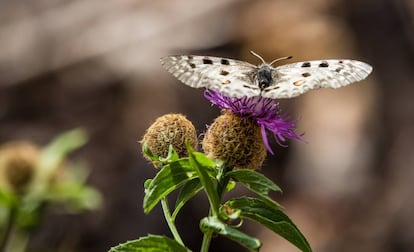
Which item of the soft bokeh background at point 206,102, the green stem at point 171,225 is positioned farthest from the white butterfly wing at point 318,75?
the soft bokeh background at point 206,102

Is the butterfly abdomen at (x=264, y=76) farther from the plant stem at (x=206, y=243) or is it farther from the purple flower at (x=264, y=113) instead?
the plant stem at (x=206, y=243)

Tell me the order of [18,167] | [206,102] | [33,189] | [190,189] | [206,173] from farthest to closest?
1. [206,102]
2. [18,167]
3. [33,189]
4. [190,189]
5. [206,173]

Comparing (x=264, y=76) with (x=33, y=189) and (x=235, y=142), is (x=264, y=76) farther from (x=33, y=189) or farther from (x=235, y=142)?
(x=33, y=189)

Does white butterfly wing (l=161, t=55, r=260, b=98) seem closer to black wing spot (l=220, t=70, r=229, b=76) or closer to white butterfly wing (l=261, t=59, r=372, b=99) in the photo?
black wing spot (l=220, t=70, r=229, b=76)

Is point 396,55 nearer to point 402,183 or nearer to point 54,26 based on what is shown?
point 402,183

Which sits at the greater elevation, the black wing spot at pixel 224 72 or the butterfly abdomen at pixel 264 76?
the black wing spot at pixel 224 72

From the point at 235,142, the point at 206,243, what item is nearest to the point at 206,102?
the point at 235,142
